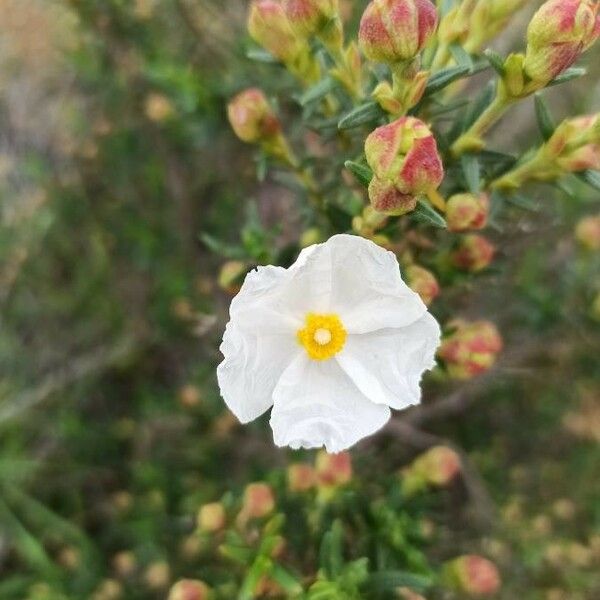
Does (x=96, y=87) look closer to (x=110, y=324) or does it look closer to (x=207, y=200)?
(x=207, y=200)

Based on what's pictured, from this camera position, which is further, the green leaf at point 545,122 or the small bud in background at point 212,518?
the small bud in background at point 212,518

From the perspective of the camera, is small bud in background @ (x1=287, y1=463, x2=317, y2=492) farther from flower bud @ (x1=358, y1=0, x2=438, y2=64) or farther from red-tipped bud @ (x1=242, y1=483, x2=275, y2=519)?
flower bud @ (x1=358, y1=0, x2=438, y2=64)

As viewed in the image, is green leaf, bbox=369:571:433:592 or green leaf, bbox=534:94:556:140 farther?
green leaf, bbox=369:571:433:592

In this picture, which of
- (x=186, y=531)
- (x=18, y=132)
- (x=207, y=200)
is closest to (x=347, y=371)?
(x=186, y=531)

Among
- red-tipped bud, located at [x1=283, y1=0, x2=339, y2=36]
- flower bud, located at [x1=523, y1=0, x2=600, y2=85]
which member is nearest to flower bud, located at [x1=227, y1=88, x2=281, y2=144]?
red-tipped bud, located at [x1=283, y1=0, x2=339, y2=36]

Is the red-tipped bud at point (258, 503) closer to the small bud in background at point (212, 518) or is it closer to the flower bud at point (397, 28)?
the small bud in background at point (212, 518)

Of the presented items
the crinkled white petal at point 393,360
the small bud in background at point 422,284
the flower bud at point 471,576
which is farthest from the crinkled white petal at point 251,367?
the flower bud at point 471,576
